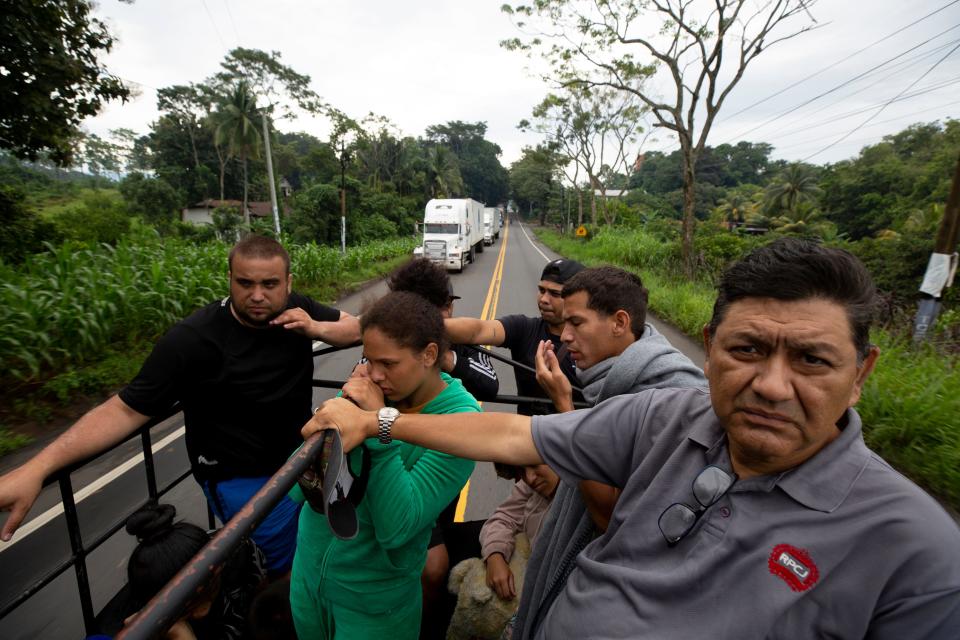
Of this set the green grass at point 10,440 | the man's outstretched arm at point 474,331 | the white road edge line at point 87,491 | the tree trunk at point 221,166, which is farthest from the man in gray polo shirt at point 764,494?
the tree trunk at point 221,166

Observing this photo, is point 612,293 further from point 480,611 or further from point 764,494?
point 480,611

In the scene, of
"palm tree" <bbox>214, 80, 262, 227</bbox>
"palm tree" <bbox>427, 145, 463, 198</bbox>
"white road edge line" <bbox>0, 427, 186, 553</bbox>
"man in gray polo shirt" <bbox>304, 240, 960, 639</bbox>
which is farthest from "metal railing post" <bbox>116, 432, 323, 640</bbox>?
"palm tree" <bbox>427, 145, 463, 198</bbox>

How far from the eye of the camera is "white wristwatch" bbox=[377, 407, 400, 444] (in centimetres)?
112

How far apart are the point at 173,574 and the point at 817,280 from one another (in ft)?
6.28

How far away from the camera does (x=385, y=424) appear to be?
3.72 feet

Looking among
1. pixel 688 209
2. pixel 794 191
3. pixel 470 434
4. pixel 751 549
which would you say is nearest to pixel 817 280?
pixel 751 549

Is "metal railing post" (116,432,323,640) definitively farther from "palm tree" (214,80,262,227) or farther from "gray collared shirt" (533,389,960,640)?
"palm tree" (214,80,262,227)

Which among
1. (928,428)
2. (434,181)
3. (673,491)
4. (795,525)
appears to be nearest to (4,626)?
(673,491)

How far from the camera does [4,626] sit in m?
2.47

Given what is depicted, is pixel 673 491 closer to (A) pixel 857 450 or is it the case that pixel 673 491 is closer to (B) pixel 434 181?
(A) pixel 857 450

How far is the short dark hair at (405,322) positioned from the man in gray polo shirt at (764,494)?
0.29 metres

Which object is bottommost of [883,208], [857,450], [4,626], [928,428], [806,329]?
[4,626]

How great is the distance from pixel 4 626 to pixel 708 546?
3.69 m

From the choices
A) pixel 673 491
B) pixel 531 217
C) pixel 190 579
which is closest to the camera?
pixel 190 579
